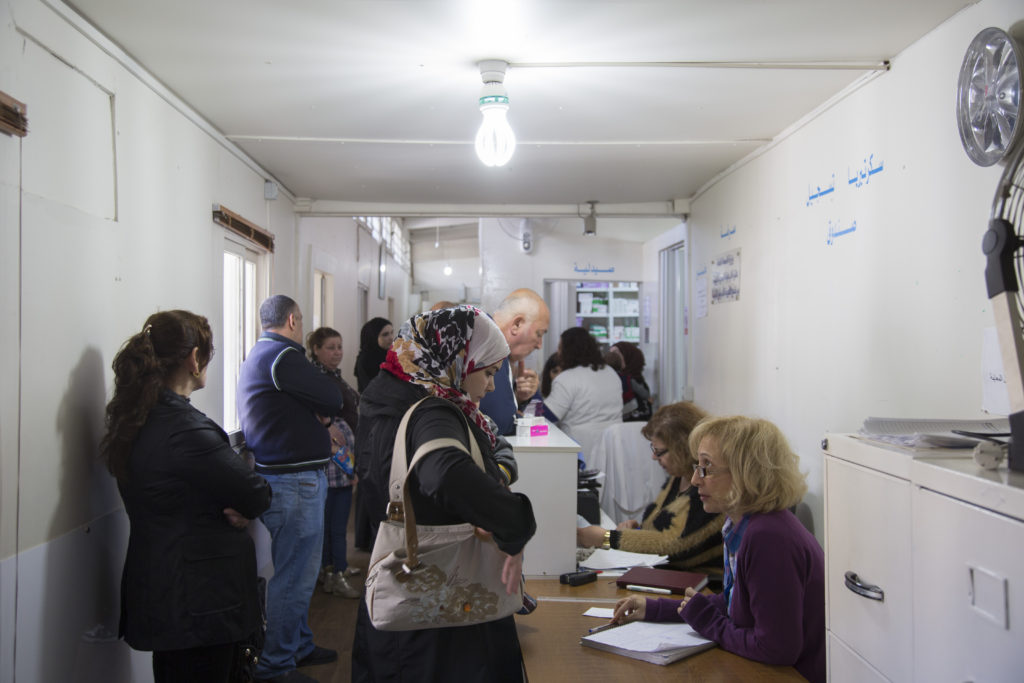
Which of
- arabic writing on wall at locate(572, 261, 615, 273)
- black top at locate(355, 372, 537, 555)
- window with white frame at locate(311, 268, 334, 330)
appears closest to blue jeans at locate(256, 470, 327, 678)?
black top at locate(355, 372, 537, 555)

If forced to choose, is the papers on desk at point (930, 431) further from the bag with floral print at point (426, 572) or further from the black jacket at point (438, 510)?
the bag with floral print at point (426, 572)

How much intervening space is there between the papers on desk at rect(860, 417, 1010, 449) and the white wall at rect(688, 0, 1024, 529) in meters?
0.82

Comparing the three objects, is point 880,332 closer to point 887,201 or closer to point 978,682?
point 887,201

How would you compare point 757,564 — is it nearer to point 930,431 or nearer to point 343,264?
point 930,431

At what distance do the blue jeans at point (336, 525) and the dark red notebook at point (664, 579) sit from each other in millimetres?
2523

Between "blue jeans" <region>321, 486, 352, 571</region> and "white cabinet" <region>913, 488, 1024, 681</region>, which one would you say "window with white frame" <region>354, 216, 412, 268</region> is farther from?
"white cabinet" <region>913, 488, 1024, 681</region>

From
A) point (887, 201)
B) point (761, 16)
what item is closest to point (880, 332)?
point (887, 201)

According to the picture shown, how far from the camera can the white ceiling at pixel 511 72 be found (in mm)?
2301

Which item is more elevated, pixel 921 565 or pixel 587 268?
pixel 587 268

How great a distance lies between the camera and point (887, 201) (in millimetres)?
2711

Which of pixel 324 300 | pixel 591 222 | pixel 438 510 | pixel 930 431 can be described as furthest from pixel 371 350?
pixel 930 431

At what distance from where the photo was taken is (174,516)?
2191mm

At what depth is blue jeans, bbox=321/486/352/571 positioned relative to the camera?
4.50 m

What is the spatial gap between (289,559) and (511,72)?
2312 mm
